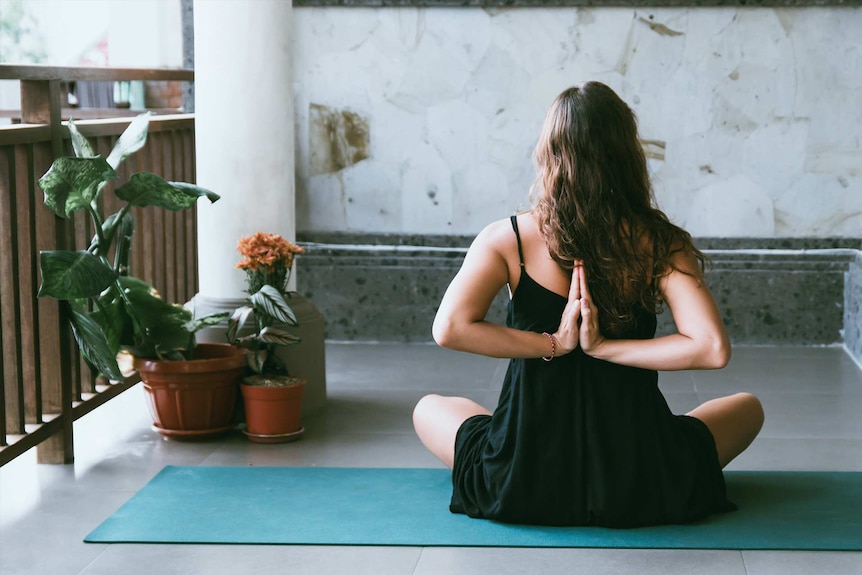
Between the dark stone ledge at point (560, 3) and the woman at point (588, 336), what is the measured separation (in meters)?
3.03

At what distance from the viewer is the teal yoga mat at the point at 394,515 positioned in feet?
9.95

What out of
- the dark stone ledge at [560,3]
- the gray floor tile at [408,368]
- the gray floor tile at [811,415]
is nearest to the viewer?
the gray floor tile at [811,415]

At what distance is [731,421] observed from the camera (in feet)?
11.3

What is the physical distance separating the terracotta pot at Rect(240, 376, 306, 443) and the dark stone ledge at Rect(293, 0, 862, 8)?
2.54 metres

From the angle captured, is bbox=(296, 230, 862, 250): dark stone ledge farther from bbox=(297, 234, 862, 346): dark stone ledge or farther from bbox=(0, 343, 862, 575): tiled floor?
bbox=(0, 343, 862, 575): tiled floor

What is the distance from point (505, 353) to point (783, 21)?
3485 millimetres

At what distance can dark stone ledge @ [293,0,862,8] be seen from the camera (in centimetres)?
577

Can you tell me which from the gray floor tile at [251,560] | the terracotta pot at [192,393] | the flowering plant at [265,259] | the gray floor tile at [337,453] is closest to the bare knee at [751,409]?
the gray floor tile at [337,453]

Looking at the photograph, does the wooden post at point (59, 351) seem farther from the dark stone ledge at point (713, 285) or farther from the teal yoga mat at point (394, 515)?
the dark stone ledge at point (713, 285)

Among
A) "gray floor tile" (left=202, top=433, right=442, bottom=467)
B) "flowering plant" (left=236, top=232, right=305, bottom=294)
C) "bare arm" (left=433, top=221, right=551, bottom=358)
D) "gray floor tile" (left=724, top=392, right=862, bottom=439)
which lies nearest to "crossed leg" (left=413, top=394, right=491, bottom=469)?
"gray floor tile" (left=202, top=433, right=442, bottom=467)

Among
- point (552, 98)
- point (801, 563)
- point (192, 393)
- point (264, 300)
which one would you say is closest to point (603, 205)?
point (801, 563)

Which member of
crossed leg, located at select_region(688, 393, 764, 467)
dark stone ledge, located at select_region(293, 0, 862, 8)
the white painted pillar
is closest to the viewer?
crossed leg, located at select_region(688, 393, 764, 467)

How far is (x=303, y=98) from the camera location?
6160mm

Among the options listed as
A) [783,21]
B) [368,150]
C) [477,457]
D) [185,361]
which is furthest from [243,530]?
[783,21]
